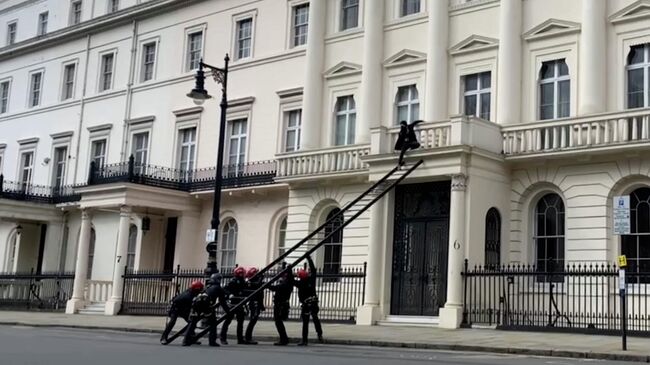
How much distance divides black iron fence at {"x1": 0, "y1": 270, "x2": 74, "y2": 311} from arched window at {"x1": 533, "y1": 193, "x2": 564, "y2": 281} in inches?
748

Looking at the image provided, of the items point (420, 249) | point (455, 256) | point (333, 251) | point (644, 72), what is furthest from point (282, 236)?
point (644, 72)

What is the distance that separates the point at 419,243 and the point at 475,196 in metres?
2.34

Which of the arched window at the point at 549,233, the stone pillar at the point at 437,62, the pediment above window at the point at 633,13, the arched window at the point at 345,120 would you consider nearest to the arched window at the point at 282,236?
the arched window at the point at 345,120

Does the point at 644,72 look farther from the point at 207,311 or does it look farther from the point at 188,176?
the point at 188,176

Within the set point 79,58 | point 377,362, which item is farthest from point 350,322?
point 79,58

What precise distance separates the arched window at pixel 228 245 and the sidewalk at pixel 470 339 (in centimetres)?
785

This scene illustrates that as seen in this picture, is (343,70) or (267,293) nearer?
(267,293)

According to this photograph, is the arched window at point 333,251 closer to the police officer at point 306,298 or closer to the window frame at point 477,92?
the window frame at point 477,92

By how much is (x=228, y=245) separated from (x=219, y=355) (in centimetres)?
1869

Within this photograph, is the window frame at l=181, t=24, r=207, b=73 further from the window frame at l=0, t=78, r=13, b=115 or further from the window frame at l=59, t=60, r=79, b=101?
the window frame at l=0, t=78, r=13, b=115

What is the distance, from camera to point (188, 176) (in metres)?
33.3

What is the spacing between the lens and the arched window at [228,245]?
32.2m

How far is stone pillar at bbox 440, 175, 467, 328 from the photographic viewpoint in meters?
21.2

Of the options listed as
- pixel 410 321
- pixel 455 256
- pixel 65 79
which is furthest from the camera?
pixel 65 79
